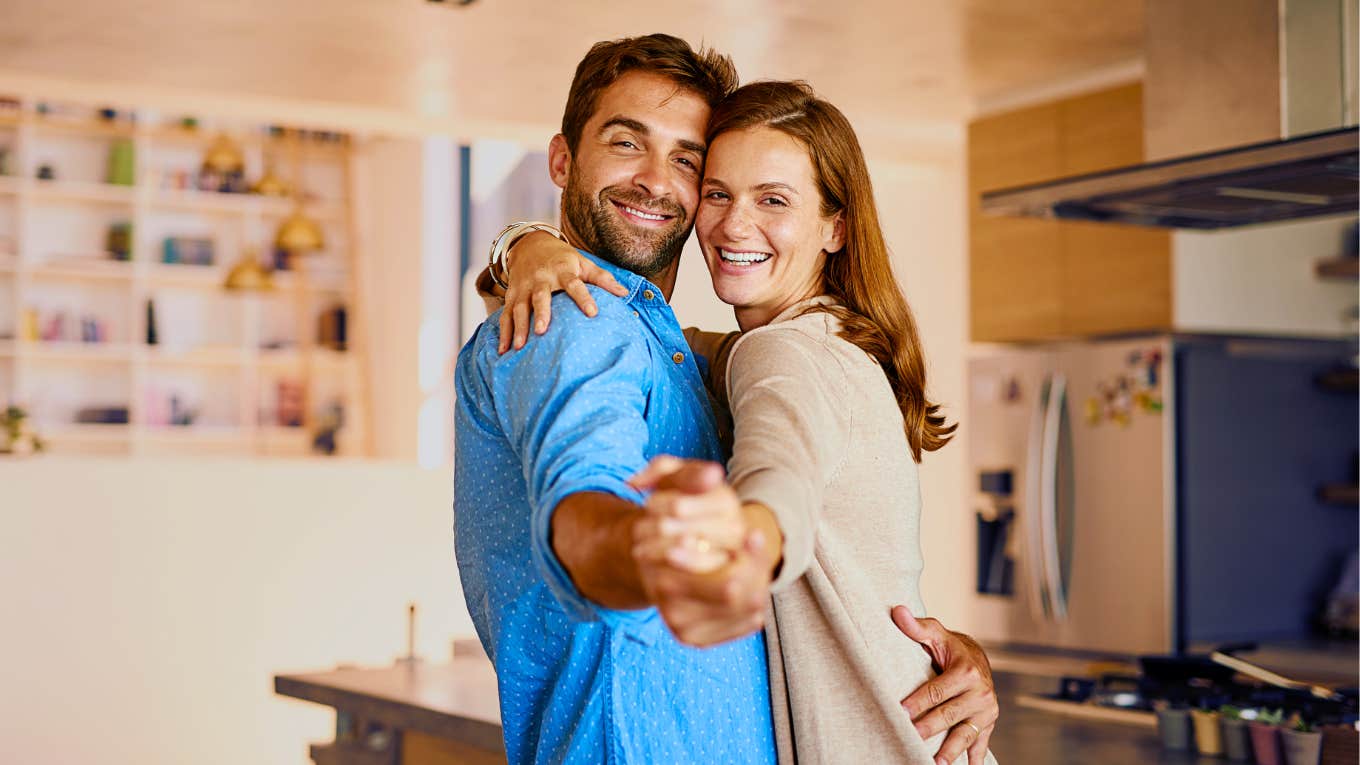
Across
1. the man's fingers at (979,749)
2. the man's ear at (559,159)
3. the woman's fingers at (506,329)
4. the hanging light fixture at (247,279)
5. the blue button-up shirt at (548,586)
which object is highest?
the hanging light fixture at (247,279)

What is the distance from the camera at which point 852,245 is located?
1573 millimetres

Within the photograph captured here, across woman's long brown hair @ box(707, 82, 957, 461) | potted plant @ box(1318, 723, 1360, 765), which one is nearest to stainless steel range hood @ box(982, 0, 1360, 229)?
potted plant @ box(1318, 723, 1360, 765)

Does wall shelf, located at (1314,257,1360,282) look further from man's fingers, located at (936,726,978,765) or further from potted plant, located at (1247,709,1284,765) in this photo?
man's fingers, located at (936,726,978,765)

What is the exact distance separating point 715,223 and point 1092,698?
1.72m

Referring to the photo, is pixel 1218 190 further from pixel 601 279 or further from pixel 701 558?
pixel 701 558

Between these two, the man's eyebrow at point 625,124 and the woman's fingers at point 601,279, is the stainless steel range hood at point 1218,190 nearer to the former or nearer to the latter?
the man's eyebrow at point 625,124

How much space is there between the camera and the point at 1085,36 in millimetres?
4703

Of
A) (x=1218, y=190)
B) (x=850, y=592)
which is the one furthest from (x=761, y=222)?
(x=1218, y=190)

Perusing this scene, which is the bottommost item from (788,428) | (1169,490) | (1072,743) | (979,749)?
(1072,743)

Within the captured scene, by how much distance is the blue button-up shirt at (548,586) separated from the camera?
1171 millimetres

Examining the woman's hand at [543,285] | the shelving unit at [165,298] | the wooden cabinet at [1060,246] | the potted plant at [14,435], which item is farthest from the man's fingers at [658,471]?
the shelving unit at [165,298]

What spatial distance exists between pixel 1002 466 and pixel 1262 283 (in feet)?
3.56

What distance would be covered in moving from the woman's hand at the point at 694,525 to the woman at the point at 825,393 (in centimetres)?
18

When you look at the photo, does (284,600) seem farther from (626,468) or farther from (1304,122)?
(626,468)
